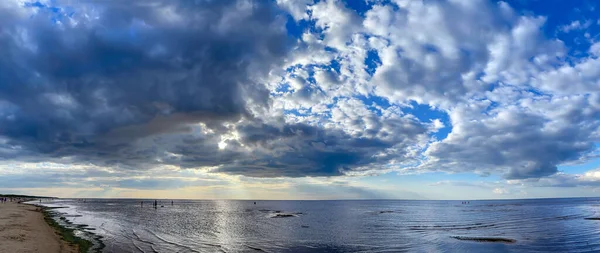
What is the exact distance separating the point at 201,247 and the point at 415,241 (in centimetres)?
3011

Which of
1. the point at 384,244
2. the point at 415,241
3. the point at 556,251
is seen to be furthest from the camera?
the point at 415,241

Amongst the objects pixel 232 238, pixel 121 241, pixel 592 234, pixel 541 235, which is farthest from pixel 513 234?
pixel 121 241

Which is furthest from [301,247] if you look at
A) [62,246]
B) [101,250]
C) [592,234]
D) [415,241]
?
[592,234]

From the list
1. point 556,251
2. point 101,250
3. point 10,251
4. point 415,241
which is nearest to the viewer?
point 10,251

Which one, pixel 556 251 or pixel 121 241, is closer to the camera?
pixel 556 251

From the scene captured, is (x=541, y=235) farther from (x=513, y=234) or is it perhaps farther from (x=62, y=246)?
(x=62, y=246)

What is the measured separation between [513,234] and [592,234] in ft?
35.8

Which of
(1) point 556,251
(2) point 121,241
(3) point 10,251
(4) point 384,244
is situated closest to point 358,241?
(4) point 384,244

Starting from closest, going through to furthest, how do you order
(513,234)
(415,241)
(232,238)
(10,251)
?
(10,251)
(415,241)
(232,238)
(513,234)

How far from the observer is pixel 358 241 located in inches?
2046

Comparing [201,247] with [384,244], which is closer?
[201,247]

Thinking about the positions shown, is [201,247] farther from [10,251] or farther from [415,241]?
[415,241]

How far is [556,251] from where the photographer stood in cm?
4191

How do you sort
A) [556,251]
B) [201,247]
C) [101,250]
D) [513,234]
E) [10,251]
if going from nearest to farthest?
[10,251] → [101,250] → [556,251] → [201,247] → [513,234]
